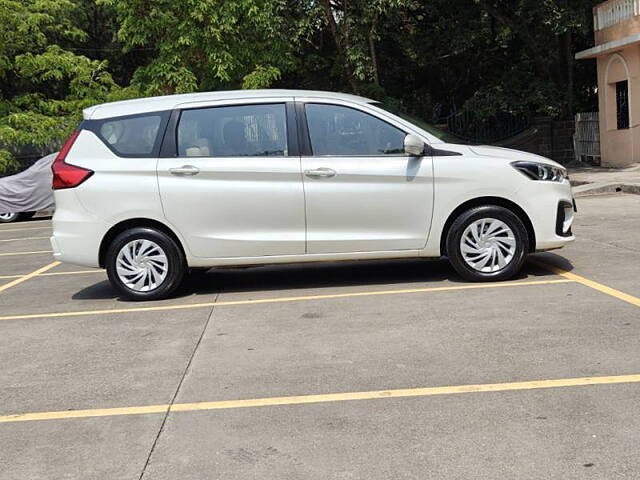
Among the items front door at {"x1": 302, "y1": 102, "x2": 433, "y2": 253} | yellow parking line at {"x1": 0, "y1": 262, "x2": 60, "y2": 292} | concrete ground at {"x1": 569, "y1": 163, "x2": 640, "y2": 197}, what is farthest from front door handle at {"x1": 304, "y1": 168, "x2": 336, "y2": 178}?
concrete ground at {"x1": 569, "y1": 163, "x2": 640, "y2": 197}

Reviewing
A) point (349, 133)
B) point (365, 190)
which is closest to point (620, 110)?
point (349, 133)

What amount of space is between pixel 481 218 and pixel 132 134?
331 centimetres

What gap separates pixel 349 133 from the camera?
7.52 m

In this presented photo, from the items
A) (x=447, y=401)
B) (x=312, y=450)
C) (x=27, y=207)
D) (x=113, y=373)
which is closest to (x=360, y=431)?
(x=312, y=450)

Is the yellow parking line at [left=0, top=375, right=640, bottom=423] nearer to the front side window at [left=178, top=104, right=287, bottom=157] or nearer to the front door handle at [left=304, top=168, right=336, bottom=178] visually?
the front door handle at [left=304, top=168, right=336, bottom=178]

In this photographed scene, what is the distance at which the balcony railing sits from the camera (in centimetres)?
2035

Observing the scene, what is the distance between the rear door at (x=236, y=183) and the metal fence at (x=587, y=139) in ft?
60.3

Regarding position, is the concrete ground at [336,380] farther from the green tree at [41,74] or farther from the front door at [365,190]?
the green tree at [41,74]

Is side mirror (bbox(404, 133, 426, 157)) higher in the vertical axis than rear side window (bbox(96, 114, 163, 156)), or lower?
lower

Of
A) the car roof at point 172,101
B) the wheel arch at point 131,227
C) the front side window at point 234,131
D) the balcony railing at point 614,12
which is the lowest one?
the wheel arch at point 131,227

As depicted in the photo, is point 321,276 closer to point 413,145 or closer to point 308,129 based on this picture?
point 308,129

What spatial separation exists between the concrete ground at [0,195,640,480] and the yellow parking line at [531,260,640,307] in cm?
4

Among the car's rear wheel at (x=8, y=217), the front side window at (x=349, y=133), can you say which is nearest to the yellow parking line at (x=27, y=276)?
the front side window at (x=349, y=133)

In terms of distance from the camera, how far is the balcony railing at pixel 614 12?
20.4 metres
